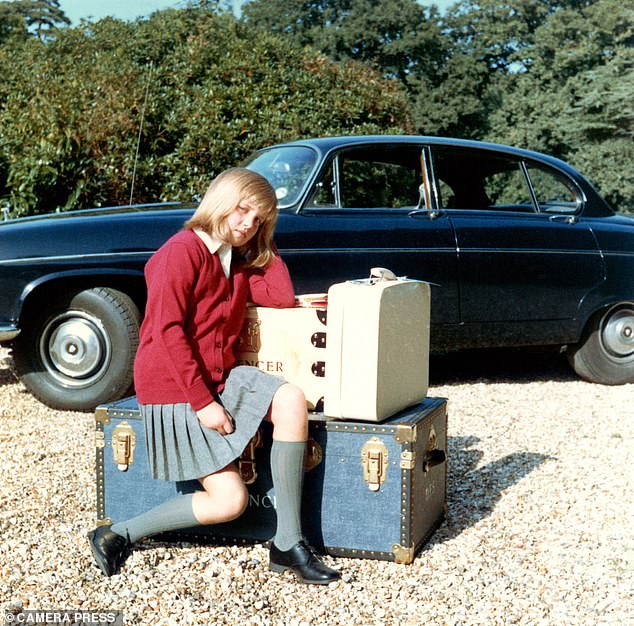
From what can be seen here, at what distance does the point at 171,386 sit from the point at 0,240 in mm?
2570

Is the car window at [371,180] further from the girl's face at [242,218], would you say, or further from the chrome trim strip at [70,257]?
the girl's face at [242,218]

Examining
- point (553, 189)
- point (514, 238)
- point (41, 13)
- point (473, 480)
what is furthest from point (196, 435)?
point (41, 13)

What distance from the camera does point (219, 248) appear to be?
120 inches

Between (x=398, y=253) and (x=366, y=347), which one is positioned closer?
(x=366, y=347)

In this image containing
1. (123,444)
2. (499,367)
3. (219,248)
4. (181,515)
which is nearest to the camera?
(181,515)

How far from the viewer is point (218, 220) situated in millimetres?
3012

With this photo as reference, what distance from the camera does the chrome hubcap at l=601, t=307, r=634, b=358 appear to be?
6352mm

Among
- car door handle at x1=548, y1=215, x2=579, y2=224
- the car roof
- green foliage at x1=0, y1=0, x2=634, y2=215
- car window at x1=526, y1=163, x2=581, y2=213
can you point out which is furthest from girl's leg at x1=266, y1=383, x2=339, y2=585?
green foliage at x1=0, y1=0, x2=634, y2=215

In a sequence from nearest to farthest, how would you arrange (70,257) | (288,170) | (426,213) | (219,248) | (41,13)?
(219,248)
(70,257)
(288,170)
(426,213)
(41,13)

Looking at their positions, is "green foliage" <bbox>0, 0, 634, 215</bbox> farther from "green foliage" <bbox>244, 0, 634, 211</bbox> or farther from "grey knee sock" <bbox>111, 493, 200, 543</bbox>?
"green foliage" <bbox>244, 0, 634, 211</bbox>

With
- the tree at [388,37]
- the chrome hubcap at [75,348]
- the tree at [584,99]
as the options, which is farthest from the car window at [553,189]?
the tree at [388,37]

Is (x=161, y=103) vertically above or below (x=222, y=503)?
above

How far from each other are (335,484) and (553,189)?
13.1 feet

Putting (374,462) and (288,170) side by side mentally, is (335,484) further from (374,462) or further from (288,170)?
(288,170)
